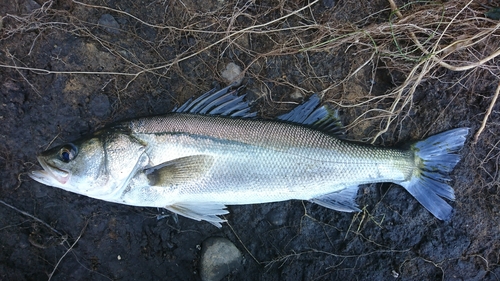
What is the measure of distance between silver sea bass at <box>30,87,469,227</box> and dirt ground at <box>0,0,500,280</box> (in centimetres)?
45

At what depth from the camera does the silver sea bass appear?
10.2 feet

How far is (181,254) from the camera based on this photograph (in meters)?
3.71

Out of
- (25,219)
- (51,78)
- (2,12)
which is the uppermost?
(2,12)

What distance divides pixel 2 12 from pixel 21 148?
1.50m

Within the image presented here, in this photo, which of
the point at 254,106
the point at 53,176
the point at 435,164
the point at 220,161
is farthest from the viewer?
the point at 254,106

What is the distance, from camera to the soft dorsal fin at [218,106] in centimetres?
329

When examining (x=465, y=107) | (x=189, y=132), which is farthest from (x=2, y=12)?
(x=465, y=107)

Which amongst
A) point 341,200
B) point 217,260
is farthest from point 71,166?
point 341,200

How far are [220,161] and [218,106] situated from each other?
555 millimetres

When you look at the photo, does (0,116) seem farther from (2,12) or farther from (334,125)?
(334,125)

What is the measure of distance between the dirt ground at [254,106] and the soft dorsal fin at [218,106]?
46 cm

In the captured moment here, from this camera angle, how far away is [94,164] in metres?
3.08

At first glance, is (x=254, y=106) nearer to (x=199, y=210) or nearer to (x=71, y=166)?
(x=199, y=210)

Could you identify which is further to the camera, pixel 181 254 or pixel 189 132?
pixel 181 254
